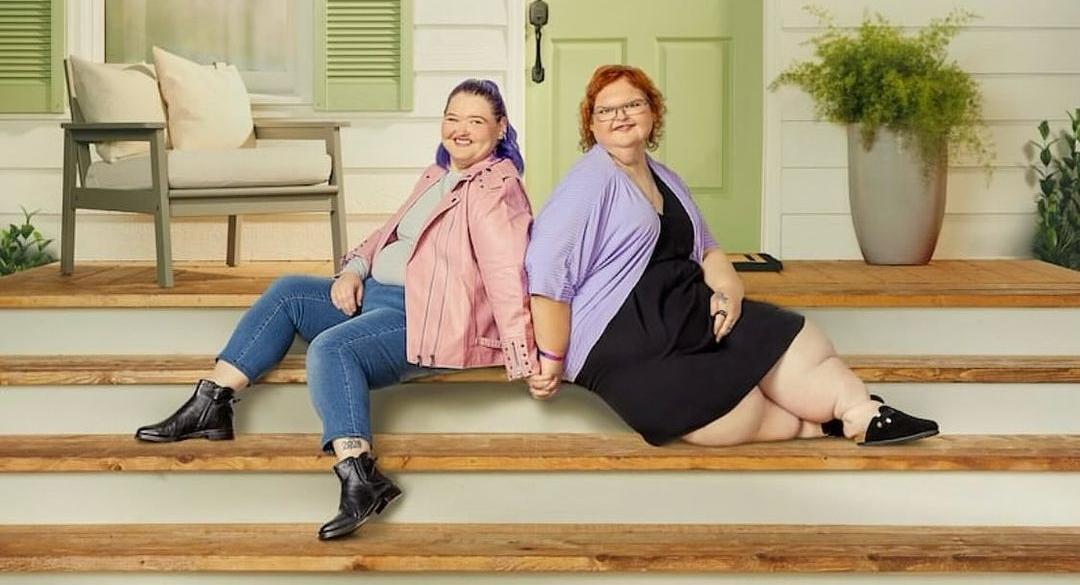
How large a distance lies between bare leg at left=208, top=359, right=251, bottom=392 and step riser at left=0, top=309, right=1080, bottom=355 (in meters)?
0.52

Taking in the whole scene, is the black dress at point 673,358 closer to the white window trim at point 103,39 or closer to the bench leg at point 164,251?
the bench leg at point 164,251

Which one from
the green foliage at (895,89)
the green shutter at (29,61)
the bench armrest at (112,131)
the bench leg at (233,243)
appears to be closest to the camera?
the bench armrest at (112,131)

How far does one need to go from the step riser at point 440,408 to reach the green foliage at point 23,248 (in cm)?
197

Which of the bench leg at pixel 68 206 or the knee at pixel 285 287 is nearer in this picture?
the knee at pixel 285 287

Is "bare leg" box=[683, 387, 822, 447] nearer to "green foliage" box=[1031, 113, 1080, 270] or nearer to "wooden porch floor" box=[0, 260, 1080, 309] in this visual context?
"wooden porch floor" box=[0, 260, 1080, 309]

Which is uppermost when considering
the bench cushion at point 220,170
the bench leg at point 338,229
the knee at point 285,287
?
the bench cushion at point 220,170

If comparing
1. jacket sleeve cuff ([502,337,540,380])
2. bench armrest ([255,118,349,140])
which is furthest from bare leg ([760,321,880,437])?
bench armrest ([255,118,349,140])

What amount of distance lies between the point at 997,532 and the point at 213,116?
2932 mm

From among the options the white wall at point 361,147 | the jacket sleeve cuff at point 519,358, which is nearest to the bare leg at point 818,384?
the jacket sleeve cuff at point 519,358

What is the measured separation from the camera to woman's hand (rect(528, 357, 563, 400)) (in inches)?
120

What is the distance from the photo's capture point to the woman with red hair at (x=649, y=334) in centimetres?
300

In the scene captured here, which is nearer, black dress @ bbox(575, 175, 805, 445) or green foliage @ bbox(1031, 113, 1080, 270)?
black dress @ bbox(575, 175, 805, 445)

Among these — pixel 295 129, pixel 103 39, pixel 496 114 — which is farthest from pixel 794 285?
pixel 103 39

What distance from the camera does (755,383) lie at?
9.90ft
